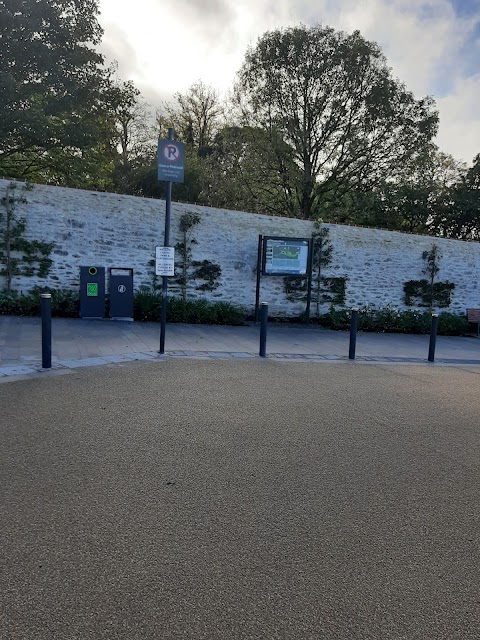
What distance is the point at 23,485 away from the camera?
334 cm

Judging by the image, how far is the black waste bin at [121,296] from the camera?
12.2 m

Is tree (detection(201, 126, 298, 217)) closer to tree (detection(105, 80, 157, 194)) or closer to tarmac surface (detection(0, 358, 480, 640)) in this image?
tree (detection(105, 80, 157, 194))

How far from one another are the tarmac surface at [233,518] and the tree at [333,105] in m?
19.1

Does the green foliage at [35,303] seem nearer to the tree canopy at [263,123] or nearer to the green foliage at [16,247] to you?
the green foliage at [16,247]

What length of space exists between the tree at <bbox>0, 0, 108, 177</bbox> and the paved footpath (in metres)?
10.0

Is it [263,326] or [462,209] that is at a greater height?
[462,209]

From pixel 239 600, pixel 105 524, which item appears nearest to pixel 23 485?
pixel 105 524

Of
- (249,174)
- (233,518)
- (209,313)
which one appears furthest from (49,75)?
(233,518)

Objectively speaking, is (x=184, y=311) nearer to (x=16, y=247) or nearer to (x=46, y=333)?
(x=16, y=247)

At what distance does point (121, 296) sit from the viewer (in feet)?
40.2

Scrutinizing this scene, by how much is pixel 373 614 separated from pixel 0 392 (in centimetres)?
480

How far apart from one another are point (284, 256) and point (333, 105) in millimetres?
11330

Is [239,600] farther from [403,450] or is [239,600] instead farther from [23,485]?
[403,450]

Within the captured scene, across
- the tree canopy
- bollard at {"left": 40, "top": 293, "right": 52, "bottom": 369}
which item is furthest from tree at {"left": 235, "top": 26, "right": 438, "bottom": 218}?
bollard at {"left": 40, "top": 293, "right": 52, "bottom": 369}
